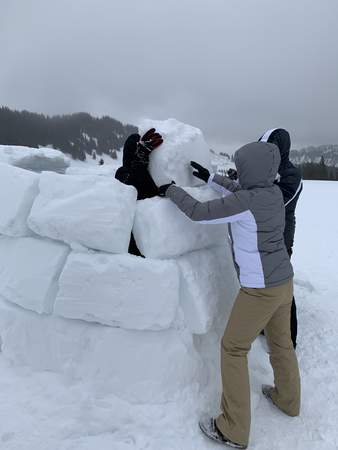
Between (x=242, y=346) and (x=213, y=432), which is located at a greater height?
(x=242, y=346)

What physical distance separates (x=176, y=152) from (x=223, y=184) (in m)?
0.43

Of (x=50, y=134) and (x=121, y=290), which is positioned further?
(x=50, y=134)

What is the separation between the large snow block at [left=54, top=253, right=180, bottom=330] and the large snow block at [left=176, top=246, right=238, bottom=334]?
3.9 inches

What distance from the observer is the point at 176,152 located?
2553 mm

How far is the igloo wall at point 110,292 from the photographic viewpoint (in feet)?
7.58

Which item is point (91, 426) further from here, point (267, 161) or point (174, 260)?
point (267, 161)

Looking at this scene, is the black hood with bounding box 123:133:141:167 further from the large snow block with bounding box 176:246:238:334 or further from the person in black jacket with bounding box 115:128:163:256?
the large snow block with bounding box 176:246:238:334

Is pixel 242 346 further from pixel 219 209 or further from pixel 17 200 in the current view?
pixel 17 200

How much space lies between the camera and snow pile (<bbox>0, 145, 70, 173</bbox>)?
380cm

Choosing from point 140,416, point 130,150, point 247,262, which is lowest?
point 140,416

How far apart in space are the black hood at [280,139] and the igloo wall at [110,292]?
63cm

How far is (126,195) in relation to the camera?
2414 millimetres

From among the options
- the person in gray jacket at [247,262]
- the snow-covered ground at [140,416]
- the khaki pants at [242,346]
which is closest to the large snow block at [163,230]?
the person in gray jacket at [247,262]

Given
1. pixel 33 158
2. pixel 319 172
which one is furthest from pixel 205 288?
pixel 319 172
